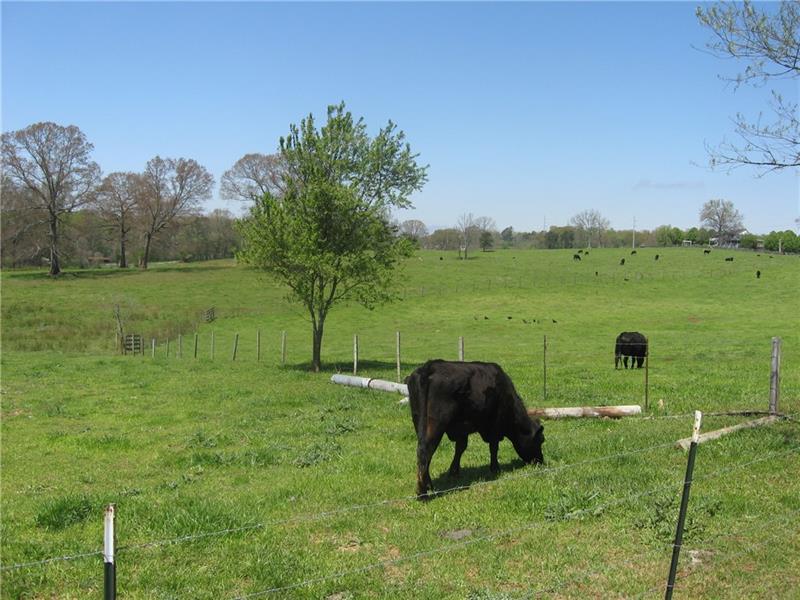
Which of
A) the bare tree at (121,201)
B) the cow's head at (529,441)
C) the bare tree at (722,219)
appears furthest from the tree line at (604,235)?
the cow's head at (529,441)

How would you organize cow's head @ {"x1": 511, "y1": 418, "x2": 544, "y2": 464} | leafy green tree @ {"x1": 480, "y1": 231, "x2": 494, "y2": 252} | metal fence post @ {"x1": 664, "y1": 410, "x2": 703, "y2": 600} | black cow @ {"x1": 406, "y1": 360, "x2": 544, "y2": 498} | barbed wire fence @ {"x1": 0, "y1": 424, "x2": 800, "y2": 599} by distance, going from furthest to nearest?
leafy green tree @ {"x1": 480, "y1": 231, "x2": 494, "y2": 252}
cow's head @ {"x1": 511, "y1": 418, "x2": 544, "y2": 464}
black cow @ {"x1": 406, "y1": 360, "x2": 544, "y2": 498}
barbed wire fence @ {"x1": 0, "y1": 424, "x2": 800, "y2": 599}
metal fence post @ {"x1": 664, "y1": 410, "x2": 703, "y2": 600}

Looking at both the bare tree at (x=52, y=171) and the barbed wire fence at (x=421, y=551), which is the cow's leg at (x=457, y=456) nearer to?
the barbed wire fence at (x=421, y=551)

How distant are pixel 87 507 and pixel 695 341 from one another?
36.0 metres

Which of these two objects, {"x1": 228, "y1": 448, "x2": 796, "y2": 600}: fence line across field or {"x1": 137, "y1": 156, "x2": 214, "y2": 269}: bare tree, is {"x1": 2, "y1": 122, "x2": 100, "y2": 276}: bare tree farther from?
{"x1": 228, "y1": 448, "x2": 796, "y2": 600}: fence line across field

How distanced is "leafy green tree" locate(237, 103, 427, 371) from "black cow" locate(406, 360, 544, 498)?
770 inches

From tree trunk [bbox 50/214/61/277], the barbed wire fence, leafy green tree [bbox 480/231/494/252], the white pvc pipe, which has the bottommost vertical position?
the white pvc pipe

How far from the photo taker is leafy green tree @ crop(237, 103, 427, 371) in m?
29.5

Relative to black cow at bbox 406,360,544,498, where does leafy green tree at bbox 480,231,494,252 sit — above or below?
above

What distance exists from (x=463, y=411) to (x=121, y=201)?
8765 cm

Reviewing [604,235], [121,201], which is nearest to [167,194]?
[121,201]

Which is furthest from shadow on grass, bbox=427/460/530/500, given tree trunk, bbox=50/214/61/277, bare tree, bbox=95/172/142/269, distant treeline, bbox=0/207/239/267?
bare tree, bbox=95/172/142/269

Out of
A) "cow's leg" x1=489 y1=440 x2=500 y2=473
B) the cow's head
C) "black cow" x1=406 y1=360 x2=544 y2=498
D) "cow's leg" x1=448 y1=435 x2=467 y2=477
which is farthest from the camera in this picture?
the cow's head

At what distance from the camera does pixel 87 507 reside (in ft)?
30.1

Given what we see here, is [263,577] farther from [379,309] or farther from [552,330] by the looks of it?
[379,309]
